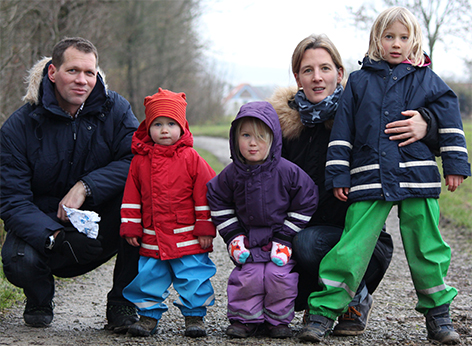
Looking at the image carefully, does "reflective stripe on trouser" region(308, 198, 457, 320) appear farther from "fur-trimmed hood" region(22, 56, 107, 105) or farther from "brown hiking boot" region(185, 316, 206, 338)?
"fur-trimmed hood" region(22, 56, 107, 105)

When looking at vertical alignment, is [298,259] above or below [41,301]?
above

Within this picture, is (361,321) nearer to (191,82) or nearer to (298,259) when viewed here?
(298,259)

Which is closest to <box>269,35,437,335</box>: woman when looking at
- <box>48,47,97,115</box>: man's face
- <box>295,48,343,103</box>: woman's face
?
<box>295,48,343,103</box>: woman's face

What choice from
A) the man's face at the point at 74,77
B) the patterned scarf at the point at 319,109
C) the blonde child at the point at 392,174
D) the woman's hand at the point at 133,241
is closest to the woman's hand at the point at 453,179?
the blonde child at the point at 392,174

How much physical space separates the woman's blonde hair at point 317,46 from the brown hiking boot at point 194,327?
178 cm

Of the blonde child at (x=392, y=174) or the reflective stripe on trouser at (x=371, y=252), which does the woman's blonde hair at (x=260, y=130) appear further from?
the reflective stripe on trouser at (x=371, y=252)

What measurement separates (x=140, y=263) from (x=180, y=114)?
97 cm

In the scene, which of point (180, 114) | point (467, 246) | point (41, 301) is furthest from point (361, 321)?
point (467, 246)

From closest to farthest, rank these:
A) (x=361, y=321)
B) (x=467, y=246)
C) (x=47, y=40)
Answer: (x=361, y=321), (x=467, y=246), (x=47, y=40)

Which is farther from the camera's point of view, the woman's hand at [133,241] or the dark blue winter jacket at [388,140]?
the woman's hand at [133,241]

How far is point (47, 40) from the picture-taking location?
347 inches

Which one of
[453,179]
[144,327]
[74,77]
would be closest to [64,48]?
[74,77]

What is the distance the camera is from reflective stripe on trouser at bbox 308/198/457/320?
10.4 feet

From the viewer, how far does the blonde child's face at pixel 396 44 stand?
325 cm
